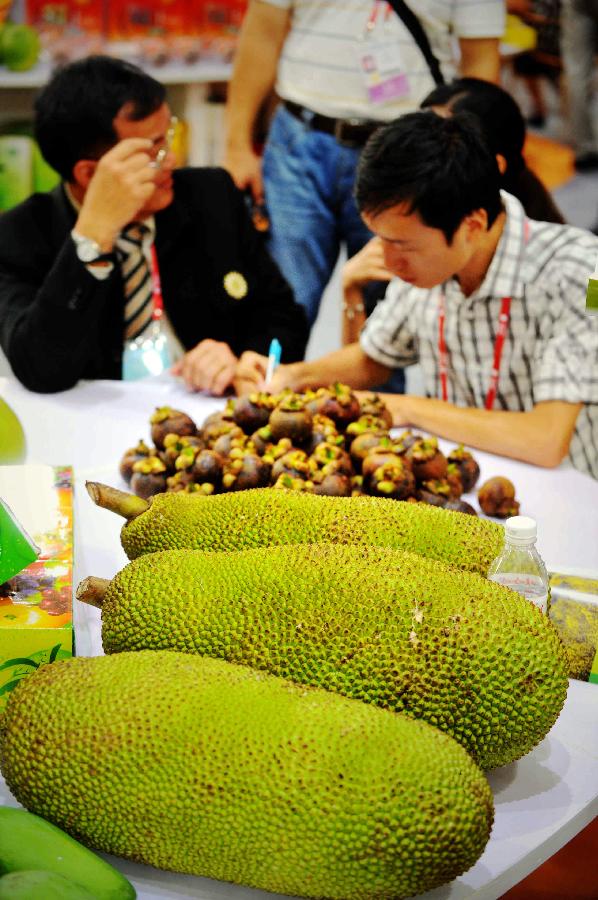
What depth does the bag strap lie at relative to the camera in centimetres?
274

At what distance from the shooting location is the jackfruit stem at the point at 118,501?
3.68 feet

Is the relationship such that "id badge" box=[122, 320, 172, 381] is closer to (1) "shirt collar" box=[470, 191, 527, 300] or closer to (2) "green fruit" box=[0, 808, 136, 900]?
(1) "shirt collar" box=[470, 191, 527, 300]

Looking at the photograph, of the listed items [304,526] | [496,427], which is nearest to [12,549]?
[304,526]

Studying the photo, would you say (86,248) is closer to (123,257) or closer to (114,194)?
(114,194)

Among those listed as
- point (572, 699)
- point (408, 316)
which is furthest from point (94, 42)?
point (572, 699)

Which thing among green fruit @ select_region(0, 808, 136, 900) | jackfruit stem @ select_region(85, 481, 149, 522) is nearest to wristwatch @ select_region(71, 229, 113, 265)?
jackfruit stem @ select_region(85, 481, 149, 522)

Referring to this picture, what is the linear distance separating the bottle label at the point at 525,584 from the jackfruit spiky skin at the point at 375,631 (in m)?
0.08

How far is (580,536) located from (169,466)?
1.94 feet

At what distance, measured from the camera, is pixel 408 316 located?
2.26m

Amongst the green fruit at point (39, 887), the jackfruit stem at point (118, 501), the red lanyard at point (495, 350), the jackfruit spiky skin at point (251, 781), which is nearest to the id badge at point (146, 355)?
the red lanyard at point (495, 350)

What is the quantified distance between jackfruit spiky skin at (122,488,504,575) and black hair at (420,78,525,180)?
135 cm

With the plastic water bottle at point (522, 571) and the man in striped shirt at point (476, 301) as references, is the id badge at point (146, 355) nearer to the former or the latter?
the man in striped shirt at point (476, 301)

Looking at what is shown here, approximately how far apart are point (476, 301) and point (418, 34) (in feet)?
3.46

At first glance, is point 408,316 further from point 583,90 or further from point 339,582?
point 583,90
